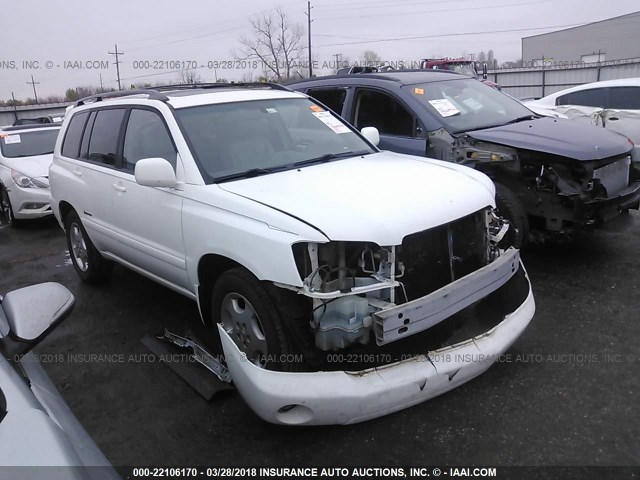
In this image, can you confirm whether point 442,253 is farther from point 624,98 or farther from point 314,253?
point 624,98

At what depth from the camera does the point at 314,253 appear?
270 centimetres

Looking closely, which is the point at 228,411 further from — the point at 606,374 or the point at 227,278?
the point at 606,374

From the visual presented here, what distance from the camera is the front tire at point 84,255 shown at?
5.12m

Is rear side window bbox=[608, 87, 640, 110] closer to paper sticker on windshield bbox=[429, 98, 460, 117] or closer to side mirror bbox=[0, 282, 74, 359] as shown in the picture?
paper sticker on windshield bbox=[429, 98, 460, 117]

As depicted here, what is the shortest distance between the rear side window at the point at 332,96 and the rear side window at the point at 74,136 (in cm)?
265

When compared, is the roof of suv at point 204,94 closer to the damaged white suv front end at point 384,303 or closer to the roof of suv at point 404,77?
the damaged white suv front end at point 384,303

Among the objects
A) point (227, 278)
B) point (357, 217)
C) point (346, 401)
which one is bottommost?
point (346, 401)

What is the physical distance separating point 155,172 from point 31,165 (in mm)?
6347

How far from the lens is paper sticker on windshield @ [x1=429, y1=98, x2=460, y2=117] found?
17.8 ft

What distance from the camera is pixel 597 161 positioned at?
15.1 ft

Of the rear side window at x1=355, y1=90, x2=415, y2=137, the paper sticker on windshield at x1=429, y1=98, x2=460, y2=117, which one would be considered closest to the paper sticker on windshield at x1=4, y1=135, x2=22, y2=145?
the rear side window at x1=355, y1=90, x2=415, y2=137

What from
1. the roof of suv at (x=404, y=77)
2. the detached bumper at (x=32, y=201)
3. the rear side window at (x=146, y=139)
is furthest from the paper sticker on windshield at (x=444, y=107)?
the detached bumper at (x=32, y=201)

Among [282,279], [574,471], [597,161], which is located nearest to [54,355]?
[282,279]

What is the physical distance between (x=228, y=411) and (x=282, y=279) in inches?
40.9
